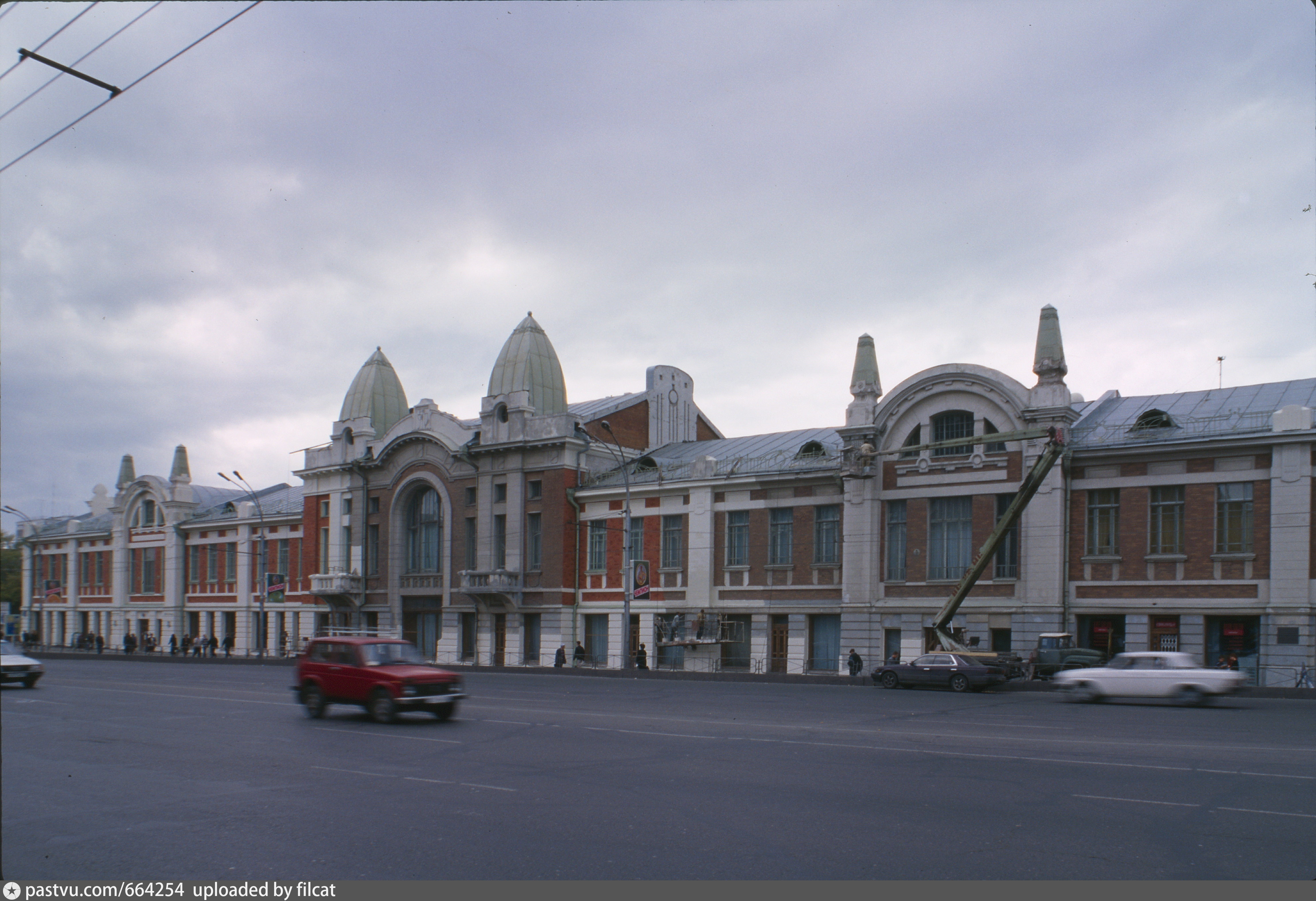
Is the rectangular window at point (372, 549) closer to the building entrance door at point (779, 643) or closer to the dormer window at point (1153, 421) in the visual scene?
the building entrance door at point (779, 643)

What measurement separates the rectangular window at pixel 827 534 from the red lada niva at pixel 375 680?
24.4m

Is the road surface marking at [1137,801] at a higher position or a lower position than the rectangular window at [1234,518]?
lower

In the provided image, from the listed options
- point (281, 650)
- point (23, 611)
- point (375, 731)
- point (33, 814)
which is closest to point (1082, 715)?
point (375, 731)

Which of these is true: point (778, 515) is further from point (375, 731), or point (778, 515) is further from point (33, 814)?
point (33, 814)

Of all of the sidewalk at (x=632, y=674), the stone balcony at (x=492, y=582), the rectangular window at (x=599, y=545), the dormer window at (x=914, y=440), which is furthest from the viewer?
the stone balcony at (x=492, y=582)

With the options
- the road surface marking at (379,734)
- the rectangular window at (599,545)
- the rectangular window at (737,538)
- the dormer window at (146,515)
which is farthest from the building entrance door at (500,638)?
the road surface marking at (379,734)

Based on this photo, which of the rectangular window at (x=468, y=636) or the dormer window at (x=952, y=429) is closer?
the dormer window at (x=952, y=429)

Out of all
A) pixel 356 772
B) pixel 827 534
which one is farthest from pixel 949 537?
pixel 356 772

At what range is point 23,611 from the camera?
73.1 m

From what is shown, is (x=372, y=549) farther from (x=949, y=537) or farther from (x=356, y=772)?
(x=356, y=772)

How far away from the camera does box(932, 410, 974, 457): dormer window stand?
3959 cm

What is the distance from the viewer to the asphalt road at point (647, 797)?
8312mm

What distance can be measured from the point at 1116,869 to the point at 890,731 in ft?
35.2

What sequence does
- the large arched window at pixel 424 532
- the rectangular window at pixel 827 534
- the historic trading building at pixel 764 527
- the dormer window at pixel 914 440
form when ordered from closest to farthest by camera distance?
the historic trading building at pixel 764 527 < the dormer window at pixel 914 440 < the rectangular window at pixel 827 534 < the large arched window at pixel 424 532
